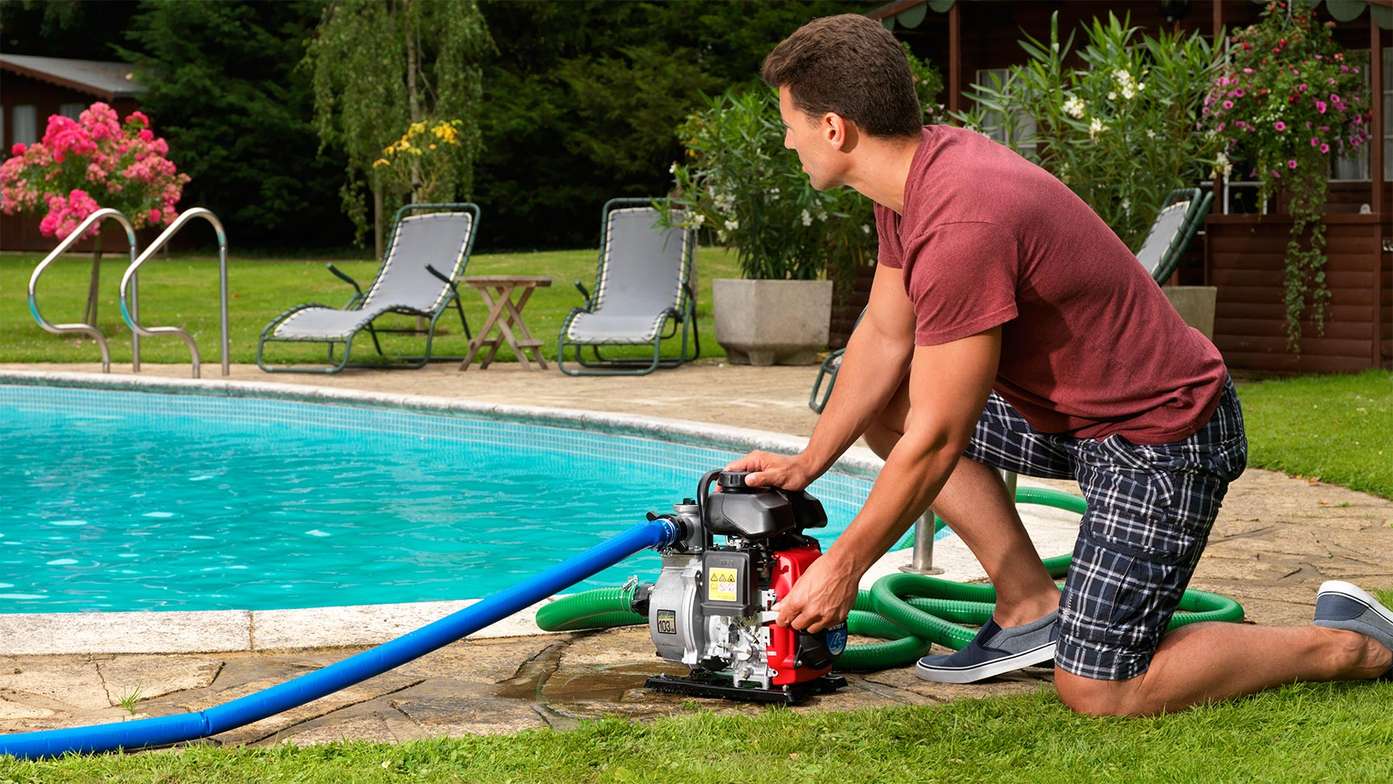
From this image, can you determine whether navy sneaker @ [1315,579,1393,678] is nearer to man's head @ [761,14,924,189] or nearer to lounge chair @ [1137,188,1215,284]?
man's head @ [761,14,924,189]

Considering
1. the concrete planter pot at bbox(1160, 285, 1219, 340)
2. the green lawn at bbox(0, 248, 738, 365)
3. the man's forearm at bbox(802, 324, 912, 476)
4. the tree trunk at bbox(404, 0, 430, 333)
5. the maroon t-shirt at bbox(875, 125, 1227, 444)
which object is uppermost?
the tree trunk at bbox(404, 0, 430, 333)

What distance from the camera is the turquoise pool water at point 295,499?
4.87 metres

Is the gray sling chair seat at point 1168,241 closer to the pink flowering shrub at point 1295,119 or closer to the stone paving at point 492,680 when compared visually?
the pink flowering shrub at point 1295,119

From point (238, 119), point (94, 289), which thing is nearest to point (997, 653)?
point (94, 289)

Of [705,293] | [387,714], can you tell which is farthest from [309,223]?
[387,714]

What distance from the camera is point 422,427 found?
8039mm

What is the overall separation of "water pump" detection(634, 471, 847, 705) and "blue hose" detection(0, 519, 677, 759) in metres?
0.08

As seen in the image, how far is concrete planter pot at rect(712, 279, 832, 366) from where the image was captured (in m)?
10.0

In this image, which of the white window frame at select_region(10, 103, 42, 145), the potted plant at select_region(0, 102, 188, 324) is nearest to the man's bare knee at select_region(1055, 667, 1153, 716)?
the potted plant at select_region(0, 102, 188, 324)

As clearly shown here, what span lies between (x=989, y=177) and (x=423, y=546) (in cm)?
329

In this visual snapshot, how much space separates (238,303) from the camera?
15062 mm

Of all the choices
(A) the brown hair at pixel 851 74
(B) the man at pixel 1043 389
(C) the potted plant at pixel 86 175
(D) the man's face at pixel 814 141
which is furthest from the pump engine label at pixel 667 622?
(C) the potted plant at pixel 86 175

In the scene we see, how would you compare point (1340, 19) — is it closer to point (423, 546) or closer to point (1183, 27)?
point (1183, 27)

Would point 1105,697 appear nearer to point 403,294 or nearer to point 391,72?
point 403,294
